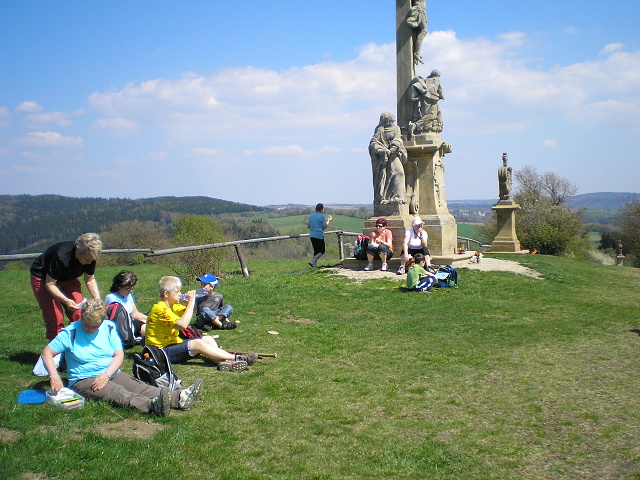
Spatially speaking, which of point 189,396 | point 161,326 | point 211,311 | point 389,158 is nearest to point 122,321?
point 161,326

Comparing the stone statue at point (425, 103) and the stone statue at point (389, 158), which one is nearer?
the stone statue at point (389, 158)

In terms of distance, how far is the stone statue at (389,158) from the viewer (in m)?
13.0

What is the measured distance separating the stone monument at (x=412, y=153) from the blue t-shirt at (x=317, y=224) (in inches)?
43.8

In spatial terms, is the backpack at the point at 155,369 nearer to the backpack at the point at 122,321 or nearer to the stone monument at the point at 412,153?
the backpack at the point at 122,321

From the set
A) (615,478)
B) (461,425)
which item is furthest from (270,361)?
(615,478)

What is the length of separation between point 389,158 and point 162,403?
9.76 meters

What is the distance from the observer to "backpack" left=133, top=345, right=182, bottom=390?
4.89m

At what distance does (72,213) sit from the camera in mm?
64250

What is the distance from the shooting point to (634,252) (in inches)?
1340

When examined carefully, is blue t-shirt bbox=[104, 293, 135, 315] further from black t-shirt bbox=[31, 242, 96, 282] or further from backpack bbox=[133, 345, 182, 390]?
backpack bbox=[133, 345, 182, 390]

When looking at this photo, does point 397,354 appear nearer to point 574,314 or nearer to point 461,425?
point 461,425

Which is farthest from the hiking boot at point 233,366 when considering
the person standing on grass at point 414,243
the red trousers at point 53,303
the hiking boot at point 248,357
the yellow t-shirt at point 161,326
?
the person standing on grass at point 414,243

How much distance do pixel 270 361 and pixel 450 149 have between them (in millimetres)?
9908

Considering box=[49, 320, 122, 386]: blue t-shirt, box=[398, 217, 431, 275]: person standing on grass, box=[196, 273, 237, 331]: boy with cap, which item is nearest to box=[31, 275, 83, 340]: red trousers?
box=[49, 320, 122, 386]: blue t-shirt
